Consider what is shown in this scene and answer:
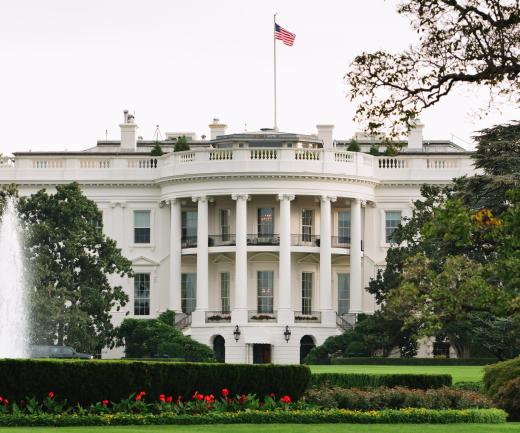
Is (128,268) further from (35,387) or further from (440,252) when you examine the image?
(35,387)

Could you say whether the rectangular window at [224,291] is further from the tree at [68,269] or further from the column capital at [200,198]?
the tree at [68,269]

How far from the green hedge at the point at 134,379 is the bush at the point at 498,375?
20.6 ft

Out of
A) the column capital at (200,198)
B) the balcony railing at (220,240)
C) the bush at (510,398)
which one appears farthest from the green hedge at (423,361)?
the bush at (510,398)

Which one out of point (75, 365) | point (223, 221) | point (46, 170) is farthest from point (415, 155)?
point (75, 365)

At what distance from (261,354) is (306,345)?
2499 millimetres

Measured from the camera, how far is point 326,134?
310 feet

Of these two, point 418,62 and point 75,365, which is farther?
point 75,365

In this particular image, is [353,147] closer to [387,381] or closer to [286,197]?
[286,197]

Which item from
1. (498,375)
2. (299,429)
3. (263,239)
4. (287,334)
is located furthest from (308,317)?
(299,429)

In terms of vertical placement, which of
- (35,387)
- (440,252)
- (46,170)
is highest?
(46,170)

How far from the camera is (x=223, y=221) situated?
298ft

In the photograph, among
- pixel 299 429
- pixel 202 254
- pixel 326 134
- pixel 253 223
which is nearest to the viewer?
pixel 299 429

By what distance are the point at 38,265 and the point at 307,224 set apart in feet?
62.8

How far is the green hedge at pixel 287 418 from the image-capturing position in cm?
3309
